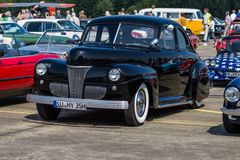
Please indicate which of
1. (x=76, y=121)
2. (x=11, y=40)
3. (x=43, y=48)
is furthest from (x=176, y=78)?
(x=43, y=48)

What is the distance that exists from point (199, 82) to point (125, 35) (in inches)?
71.7

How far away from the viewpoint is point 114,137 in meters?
7.96

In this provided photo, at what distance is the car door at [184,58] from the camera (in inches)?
406

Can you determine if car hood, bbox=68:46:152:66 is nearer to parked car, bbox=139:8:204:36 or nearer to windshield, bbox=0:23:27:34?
windshield, bbox=0:23:27:34

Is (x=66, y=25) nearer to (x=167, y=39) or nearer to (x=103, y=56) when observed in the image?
(x=167, y=39)

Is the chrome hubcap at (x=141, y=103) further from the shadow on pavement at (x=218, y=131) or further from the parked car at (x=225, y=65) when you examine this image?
the parked car at (x=225, y=65)

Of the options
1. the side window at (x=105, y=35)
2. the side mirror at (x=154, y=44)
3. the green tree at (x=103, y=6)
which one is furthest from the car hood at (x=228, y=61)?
the green tree at (x=103, y=6)

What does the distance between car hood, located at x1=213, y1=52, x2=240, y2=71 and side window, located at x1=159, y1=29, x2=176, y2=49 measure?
437cm

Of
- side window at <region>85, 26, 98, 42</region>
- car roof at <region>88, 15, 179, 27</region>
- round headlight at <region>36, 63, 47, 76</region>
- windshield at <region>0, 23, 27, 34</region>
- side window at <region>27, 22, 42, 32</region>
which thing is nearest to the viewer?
round headlight at <region>36, 63, 47, 76</region>

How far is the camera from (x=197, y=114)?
33.7 ft

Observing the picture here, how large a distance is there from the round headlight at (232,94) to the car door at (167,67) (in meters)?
1.76

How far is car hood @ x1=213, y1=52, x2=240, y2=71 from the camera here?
47.5 ft

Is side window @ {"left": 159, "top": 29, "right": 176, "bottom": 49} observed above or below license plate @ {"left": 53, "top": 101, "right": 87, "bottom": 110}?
above

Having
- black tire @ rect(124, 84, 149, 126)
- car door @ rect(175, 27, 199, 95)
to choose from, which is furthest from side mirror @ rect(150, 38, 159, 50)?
black tire @ rect(124, 84, 149, 126)
